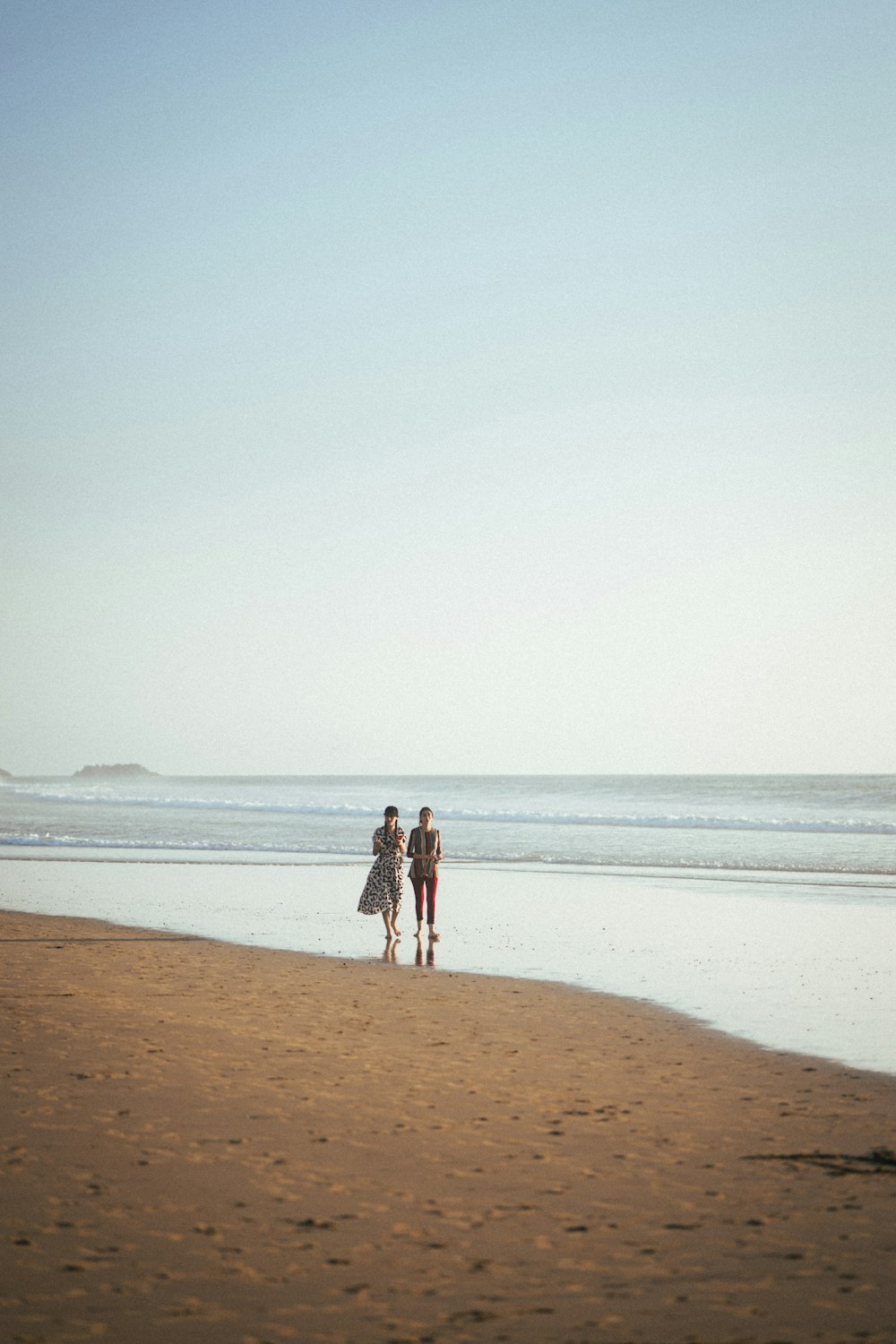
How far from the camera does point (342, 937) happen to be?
49.5ft

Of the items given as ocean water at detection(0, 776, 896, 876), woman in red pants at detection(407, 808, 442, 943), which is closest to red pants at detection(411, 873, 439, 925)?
woman in red pants at detection(407, 808, 442, 943)

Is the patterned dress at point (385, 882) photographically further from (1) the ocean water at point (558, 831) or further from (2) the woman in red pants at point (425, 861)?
(1) the ocean water at point (558, 831)

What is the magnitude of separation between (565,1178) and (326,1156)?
1248 mm

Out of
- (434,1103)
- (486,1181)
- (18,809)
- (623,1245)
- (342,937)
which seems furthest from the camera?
(18,809)

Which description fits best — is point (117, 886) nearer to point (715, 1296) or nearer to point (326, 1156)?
point (326, 1156)

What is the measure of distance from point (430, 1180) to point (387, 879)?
Answer: 9.15 m

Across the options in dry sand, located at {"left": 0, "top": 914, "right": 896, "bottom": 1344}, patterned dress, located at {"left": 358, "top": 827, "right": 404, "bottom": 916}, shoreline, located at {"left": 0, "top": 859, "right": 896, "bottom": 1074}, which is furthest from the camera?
patterned dress, located at {"left": 358, "top": 827, "right": 404, "bottom": 916}

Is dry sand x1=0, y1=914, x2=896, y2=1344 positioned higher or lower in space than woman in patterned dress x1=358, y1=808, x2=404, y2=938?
lower

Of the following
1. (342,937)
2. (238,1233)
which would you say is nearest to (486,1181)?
(238,1233)

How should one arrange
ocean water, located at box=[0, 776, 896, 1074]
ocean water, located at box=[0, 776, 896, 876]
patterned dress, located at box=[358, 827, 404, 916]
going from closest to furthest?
ocean water, located at box=[0, 776, 896, 1074] < patterned dress, located at box=[358, 827, 404, 916] < ocean water, located at box=[0, 776, 896, 876]

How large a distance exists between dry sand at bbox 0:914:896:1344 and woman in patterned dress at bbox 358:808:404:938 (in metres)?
4.77

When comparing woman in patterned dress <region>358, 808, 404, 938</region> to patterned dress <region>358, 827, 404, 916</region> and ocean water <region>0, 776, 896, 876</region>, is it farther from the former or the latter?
ocean water <region>0, 776, 896, 876</region>

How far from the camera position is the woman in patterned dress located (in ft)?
48.1

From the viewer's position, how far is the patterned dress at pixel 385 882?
1465 cm
